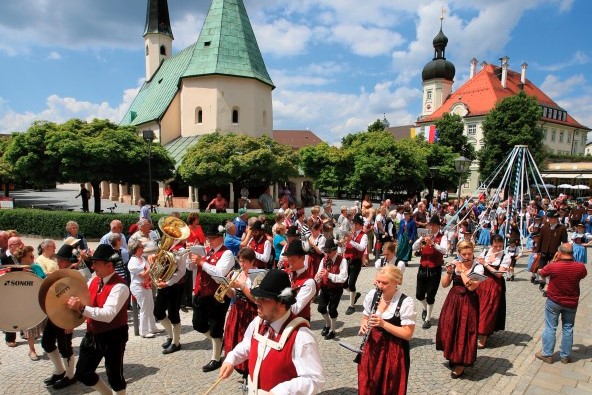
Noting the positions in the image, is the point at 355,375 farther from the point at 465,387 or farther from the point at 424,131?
the point at 424,131

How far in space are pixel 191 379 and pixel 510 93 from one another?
71.1m

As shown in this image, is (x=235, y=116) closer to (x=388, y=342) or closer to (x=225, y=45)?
(x=225, y=45)

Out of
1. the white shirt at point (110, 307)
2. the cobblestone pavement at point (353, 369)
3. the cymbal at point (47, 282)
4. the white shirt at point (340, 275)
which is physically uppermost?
the cymbal at point (47, 282)

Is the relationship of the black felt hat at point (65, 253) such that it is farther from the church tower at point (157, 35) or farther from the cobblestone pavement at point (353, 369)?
the church tower at point (157, 35)

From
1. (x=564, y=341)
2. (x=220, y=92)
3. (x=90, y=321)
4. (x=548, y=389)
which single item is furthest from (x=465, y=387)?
(x=220, y=92)

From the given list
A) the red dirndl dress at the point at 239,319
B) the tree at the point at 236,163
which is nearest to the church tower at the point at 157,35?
the tree at the point at 236,163

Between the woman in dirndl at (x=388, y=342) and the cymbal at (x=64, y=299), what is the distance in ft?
9.90

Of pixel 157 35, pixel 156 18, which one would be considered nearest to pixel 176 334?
pixel 157 35

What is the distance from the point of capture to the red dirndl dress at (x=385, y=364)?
3900mm

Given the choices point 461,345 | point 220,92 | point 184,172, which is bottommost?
point 461,345

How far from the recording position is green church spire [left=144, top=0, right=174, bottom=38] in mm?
47312

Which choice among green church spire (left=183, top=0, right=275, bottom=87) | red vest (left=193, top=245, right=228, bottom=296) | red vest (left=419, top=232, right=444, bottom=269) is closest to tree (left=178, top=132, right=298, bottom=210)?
green church spire (left=183, top=0, right=275, bottom=87)

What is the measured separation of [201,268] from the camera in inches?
225

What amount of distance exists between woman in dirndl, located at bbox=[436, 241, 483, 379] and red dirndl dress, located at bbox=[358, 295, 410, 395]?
184cm
